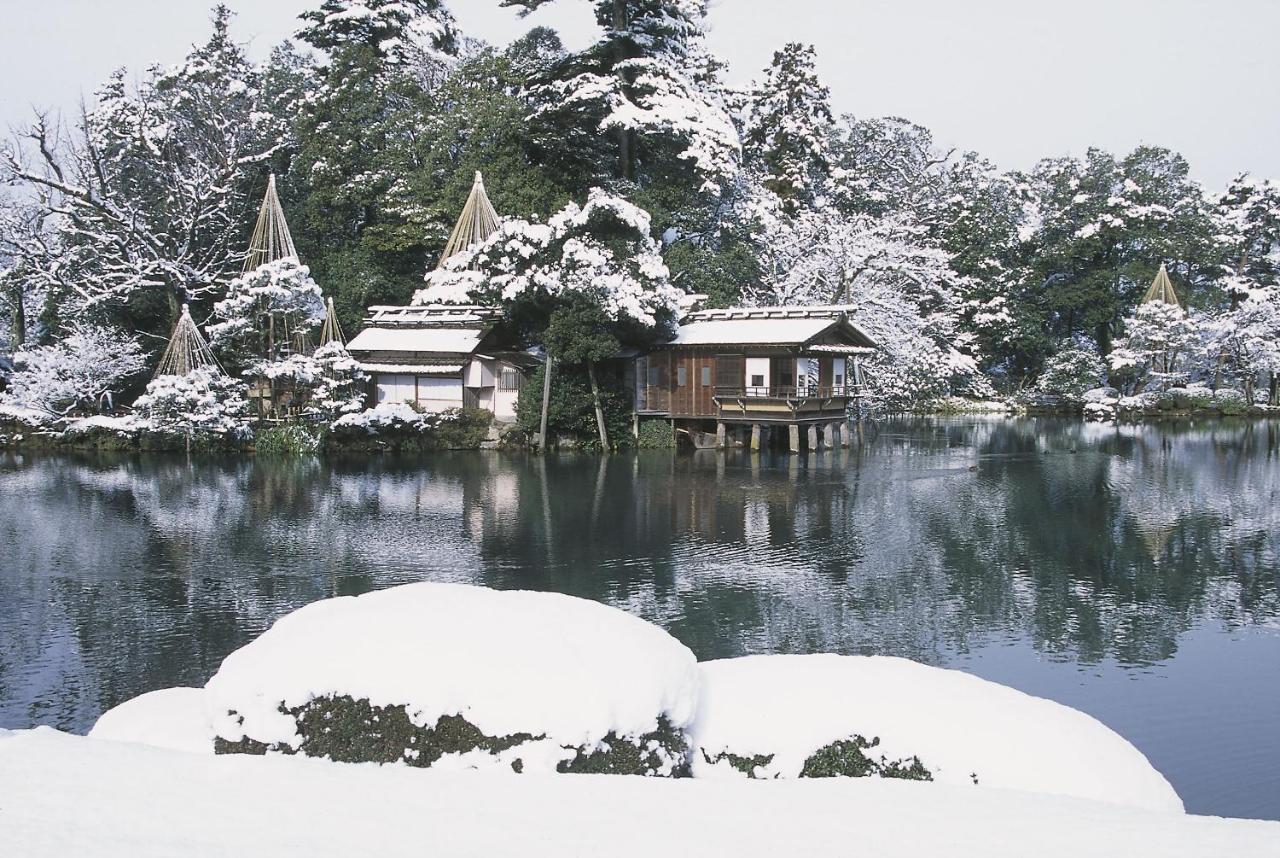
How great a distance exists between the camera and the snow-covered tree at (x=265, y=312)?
109 ft

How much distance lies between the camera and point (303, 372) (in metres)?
32.6

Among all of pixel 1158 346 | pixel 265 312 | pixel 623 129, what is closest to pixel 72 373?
pixel 265 312

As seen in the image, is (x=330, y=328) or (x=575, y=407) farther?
(x=330, y=328)

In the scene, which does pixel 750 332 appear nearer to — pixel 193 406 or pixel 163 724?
pixel 193 406

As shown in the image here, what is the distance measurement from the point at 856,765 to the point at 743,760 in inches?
30.9

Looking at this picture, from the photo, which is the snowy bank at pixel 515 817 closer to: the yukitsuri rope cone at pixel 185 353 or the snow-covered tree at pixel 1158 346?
the yukitsuri rope cone at pixel 185 353

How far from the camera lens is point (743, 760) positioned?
268 inches

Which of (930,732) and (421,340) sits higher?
A: (421,340)

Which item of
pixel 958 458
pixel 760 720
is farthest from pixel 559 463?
pixel 760 720

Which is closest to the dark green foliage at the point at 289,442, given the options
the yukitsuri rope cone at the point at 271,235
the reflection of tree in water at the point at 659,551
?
the reflection of tree in water at the point at 659,551

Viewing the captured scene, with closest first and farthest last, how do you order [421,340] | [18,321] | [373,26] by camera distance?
[421,340] → [18,321] → [373,26]

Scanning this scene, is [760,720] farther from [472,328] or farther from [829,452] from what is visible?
[472,328]

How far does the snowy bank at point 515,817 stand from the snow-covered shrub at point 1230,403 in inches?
2049

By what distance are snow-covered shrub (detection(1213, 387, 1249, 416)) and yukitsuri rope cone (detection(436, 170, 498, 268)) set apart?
3875 centimetres
